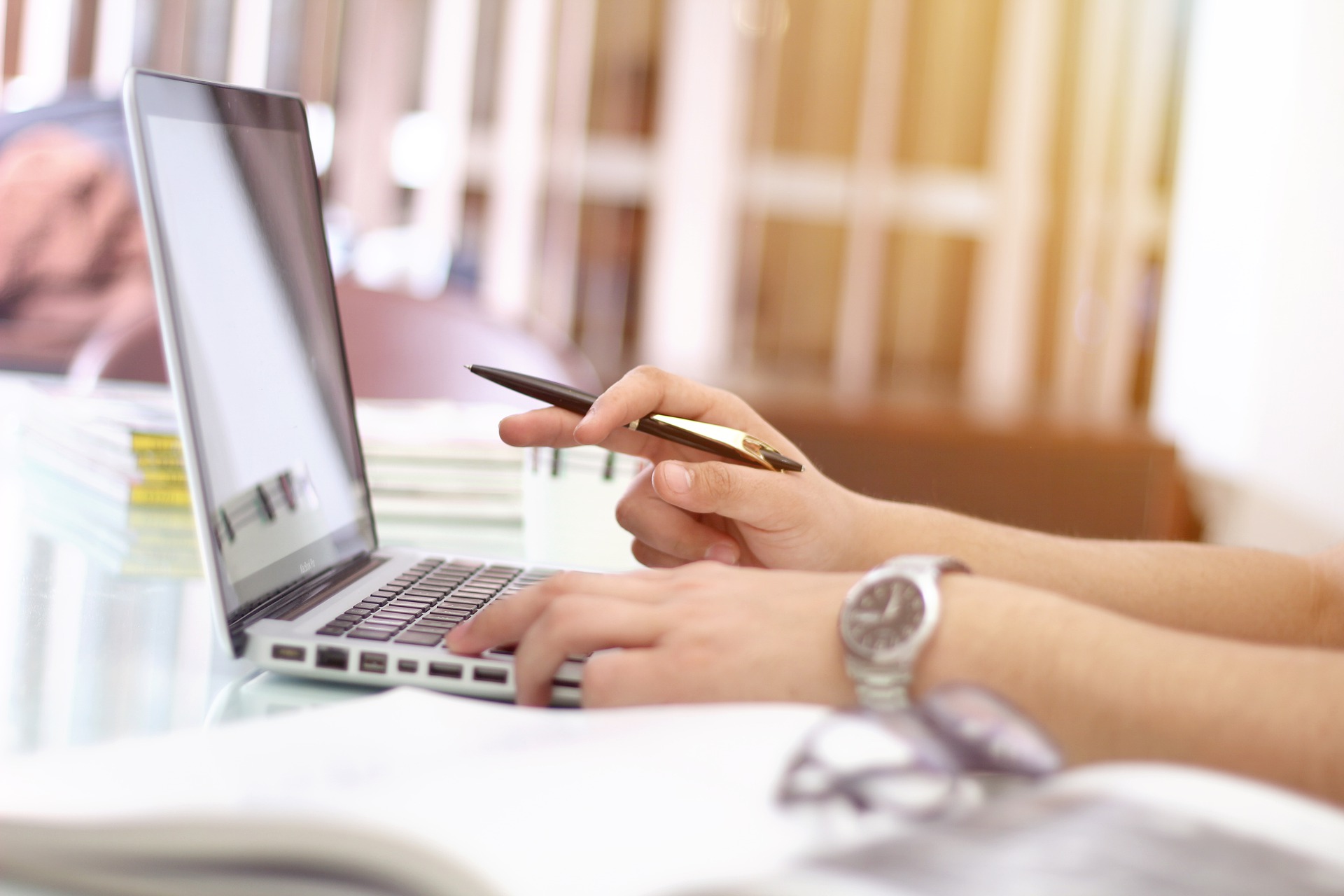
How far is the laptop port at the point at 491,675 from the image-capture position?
1.74ft

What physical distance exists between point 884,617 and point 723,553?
27 centimetres

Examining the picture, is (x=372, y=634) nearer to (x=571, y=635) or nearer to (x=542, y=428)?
(x=571, y=635)

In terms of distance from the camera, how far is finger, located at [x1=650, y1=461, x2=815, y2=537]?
689 mm

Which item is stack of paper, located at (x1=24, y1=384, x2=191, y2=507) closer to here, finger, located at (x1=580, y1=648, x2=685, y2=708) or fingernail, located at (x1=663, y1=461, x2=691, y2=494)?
fingernail, located at (x1=663, y1=461, x2=691, y2=494)

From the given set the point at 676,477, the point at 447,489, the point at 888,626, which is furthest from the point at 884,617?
the point at 447,489

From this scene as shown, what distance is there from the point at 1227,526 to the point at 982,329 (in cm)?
77

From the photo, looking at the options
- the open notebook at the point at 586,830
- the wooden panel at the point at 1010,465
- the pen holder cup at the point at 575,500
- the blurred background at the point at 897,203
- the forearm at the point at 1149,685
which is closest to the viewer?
the open notebook at the point at 586,830

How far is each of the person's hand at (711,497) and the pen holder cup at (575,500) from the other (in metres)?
0.04

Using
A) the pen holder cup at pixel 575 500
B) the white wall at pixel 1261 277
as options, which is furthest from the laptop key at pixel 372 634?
the white wall at pixel 1261 277

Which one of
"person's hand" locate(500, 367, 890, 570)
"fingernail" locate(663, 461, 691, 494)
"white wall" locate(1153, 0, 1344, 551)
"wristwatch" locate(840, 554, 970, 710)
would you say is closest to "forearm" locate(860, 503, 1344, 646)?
"person's hand" locate(500, 367, 890, 570)

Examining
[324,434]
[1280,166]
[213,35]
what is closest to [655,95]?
[213,35]

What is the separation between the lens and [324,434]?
0.75 meters

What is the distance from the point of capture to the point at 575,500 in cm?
92

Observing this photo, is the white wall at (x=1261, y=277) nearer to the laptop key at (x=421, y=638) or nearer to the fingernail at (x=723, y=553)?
the fingernail at (x=723, y=553)
